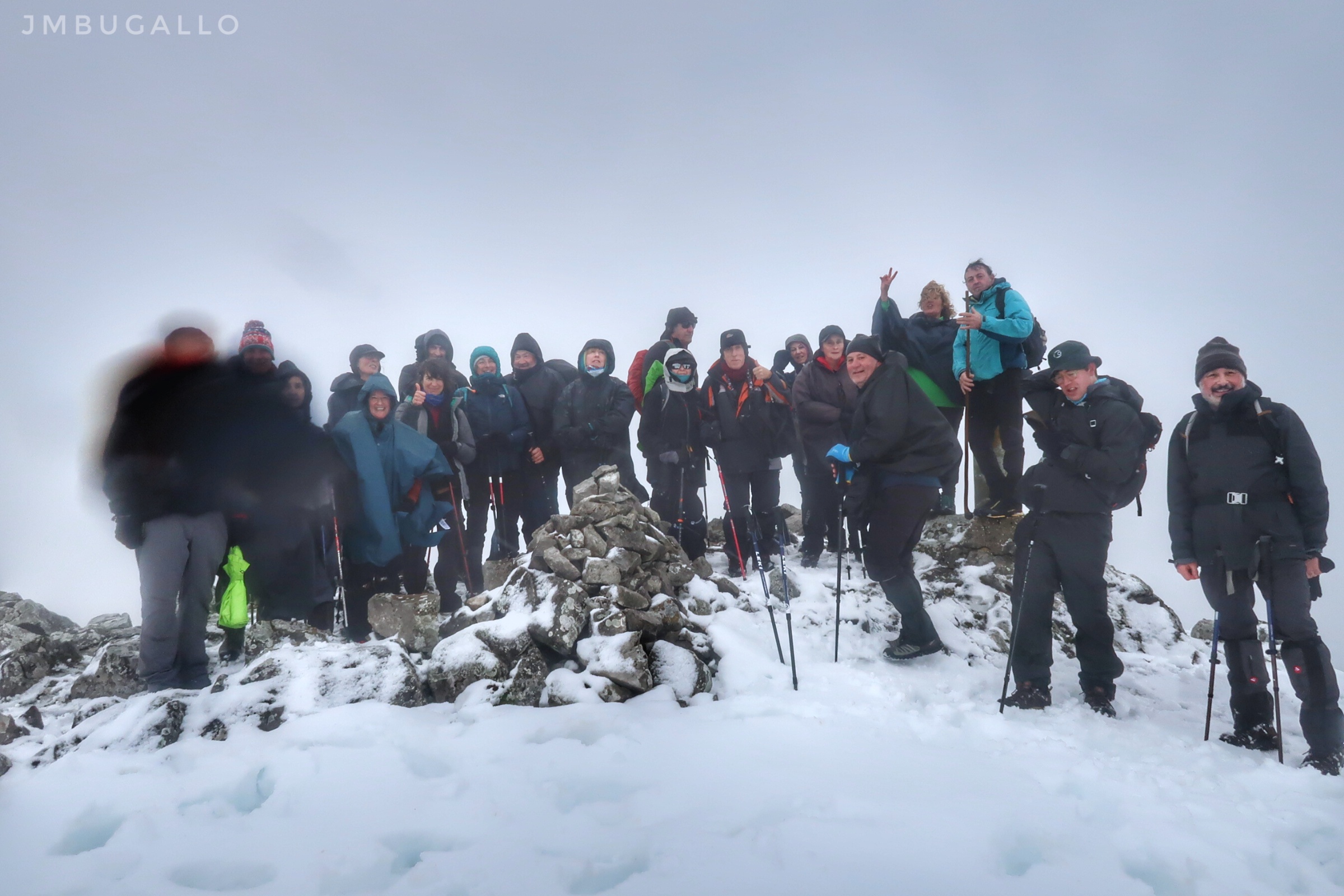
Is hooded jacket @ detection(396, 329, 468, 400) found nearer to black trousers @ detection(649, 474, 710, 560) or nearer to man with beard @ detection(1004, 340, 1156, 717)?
black trousers @ detection(649, 474, 710, 560)

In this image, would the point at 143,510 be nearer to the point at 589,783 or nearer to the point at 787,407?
the point at 589,783

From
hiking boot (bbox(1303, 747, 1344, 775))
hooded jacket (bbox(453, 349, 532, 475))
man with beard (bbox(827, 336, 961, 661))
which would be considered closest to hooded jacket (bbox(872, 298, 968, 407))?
man with beard (bbox(827, 336, 961, 661))

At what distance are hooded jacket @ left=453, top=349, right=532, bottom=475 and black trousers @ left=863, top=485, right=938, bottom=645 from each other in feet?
15.2

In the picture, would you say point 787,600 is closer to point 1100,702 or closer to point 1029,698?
point 1029,698

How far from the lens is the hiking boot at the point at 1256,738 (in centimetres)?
453

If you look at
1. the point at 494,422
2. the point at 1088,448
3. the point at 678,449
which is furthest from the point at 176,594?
the point at 1088,448

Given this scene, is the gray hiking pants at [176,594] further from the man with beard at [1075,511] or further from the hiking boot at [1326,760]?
the hiking boot at [1326,760]

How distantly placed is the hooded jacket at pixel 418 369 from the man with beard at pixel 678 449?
2530mm

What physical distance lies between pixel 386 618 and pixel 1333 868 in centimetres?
684

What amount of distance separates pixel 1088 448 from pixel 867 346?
2.01 meters

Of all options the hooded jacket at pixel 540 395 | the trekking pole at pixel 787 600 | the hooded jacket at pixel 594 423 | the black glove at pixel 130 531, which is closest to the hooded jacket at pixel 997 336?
the trekking pole at pixel 787 600

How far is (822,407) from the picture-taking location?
7777 mm

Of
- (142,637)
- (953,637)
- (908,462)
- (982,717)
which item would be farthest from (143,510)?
(953,637)

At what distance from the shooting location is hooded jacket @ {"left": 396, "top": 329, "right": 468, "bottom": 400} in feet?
26.7
